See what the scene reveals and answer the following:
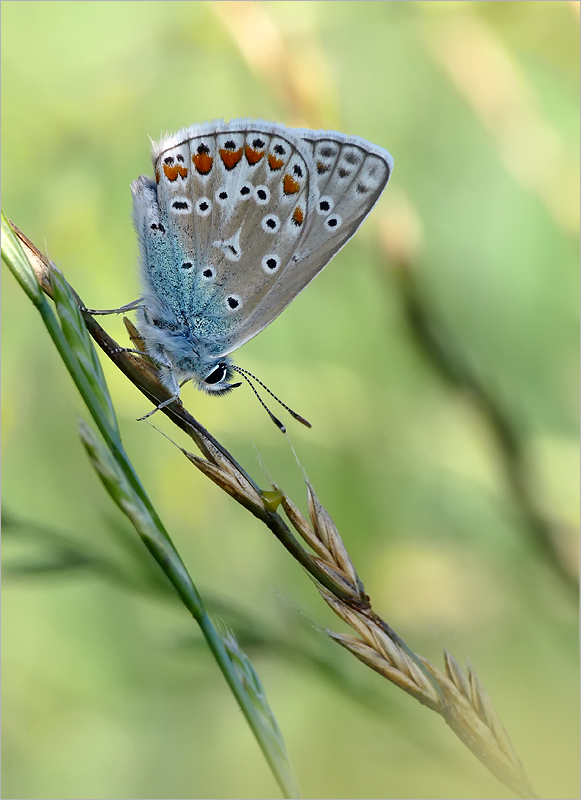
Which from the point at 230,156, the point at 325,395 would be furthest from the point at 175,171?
the point at 325,395

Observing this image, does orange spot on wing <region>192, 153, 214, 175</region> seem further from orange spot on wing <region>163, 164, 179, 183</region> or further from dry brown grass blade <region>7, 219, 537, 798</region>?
dry brown grass blade <region>7, 219, 537, 798</region>

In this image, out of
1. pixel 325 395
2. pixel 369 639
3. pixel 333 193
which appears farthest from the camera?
pixel 325 395

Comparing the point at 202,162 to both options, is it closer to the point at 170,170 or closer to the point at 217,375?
the point at 170,170

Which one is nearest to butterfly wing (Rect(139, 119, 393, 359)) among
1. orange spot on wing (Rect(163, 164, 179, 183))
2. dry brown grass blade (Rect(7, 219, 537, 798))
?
orange spot on wing (Rect(163, 164, 179, 183))

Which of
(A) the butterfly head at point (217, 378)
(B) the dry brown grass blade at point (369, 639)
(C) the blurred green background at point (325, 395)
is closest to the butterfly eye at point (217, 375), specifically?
(A) the butterfly head at point (217, 378)

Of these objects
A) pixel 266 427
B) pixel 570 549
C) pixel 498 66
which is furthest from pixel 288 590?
pixel 498 66

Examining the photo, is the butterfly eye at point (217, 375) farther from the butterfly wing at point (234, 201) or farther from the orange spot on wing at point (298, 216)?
the orange spot on wing at point (298, 216)
